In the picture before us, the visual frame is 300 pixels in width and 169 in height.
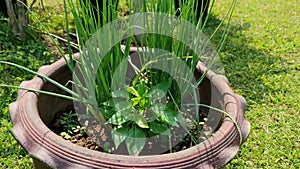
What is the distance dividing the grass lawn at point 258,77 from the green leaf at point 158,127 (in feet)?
2.49

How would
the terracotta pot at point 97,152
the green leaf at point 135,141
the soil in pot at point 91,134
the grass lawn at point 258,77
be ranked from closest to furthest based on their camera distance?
1. the terracotta pot at point 97,152
2. the green leaf at point 135,141
3. the soil in pot at point 91,134
4. the grass lawn at point 258,77

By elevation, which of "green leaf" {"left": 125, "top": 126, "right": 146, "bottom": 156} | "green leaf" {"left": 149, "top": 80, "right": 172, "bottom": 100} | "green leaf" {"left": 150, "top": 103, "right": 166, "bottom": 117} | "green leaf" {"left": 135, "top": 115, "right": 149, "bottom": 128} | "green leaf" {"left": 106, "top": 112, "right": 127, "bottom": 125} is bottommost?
"green leaf" {"left": 125, "top": 126, "right": 146, "bottom": 156}

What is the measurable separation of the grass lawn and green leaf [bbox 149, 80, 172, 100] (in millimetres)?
792

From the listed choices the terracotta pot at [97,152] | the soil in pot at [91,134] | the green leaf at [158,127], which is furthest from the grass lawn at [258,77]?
the green leaf at [158,127]

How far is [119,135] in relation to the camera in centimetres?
105

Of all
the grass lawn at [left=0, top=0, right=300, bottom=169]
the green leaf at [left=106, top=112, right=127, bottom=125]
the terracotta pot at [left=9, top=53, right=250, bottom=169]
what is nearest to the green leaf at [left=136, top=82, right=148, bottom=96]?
the green leaf at [left=106, top=112, right=127, bottom=125]

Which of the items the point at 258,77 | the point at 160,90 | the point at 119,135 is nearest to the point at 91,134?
the point at 119,135

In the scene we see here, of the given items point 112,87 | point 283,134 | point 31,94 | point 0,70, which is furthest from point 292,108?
point 0,70

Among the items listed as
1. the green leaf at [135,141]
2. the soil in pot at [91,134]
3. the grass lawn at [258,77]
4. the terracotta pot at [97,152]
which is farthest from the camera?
the grass lawn at [258,77]

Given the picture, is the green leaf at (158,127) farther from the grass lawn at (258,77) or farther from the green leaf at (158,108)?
the grass lawn at (258,77)

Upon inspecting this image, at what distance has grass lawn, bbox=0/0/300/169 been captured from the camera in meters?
1.76

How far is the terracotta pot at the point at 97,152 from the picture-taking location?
86cm

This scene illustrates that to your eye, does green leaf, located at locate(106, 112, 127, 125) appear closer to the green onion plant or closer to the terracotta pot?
the green onion plant

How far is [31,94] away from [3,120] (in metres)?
0.86
